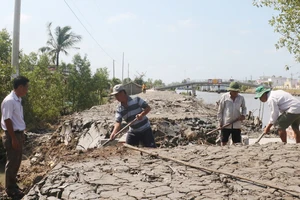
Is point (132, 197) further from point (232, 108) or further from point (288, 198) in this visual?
point (232, 108)

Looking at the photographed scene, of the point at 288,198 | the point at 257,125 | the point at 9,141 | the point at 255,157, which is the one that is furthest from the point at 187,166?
the point at 257,125

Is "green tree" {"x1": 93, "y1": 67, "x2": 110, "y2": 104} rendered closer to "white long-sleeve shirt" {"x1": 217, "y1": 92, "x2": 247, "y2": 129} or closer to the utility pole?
the utility pole

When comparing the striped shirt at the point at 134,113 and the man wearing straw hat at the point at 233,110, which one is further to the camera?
the man wearing straw hat at the point at 233,110

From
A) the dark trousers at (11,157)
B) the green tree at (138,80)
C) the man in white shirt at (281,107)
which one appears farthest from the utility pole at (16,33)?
the green tree at (138,80)

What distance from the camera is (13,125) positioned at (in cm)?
577

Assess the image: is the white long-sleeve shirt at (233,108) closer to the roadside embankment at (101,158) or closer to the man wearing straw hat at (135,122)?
the roadside embankment at (101,158)

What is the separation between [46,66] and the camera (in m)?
19.6

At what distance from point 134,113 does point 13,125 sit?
2.03 m

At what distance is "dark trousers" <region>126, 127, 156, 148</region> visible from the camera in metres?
6.06

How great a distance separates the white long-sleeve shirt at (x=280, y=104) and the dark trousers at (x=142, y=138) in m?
2.12

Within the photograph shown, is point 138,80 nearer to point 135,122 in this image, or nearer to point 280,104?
point 280,104

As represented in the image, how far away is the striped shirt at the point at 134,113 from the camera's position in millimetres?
5941

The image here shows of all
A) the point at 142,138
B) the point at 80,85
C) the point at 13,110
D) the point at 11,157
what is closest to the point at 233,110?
the point at 142,138

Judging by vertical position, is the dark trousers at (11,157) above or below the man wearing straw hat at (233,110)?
below
